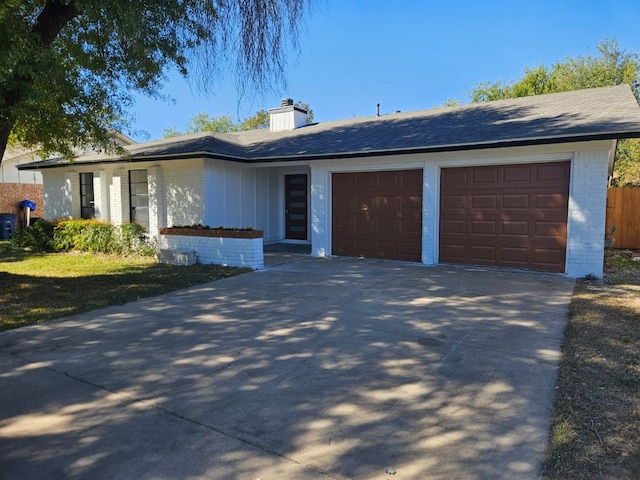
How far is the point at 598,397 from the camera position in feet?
11.4

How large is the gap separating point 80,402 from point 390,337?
10.2 ft

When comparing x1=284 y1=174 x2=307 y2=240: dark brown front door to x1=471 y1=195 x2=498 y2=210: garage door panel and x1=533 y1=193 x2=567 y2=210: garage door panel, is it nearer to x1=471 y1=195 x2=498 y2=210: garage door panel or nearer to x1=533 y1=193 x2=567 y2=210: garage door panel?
x1=471 y1=195 x2=498 y2=210: garage door panel

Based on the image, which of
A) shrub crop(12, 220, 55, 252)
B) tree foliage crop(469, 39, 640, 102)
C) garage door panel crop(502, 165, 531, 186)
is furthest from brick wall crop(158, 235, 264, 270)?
tree foliage crop(469, 39, 640, 102)

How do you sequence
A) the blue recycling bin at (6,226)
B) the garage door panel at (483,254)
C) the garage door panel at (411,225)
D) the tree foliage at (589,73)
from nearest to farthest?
the garage door panel at (483,254)
the garage door panel at (411,225)
the blue recycling bin at (6,226)
the tree foliage at (589,73)

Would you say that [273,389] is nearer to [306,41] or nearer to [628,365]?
[628,365]

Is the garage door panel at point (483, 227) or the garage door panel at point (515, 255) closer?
the garage door panel at point (515, 255)

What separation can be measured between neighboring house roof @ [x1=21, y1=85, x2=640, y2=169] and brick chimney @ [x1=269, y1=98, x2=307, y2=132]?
698 mm

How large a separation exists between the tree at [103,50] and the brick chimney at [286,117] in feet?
23.3

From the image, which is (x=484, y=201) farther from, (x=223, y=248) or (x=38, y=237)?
(x=38, y=237)

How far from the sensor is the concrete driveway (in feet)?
8.90

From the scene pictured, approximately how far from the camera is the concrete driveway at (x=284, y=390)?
8.90 ft

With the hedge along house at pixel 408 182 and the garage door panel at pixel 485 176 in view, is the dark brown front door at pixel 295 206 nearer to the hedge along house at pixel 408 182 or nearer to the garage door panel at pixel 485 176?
the hedge along house at pixel 408 182

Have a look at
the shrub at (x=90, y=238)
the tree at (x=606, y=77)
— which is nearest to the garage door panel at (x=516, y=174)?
the shrub at (x=90, y=238)

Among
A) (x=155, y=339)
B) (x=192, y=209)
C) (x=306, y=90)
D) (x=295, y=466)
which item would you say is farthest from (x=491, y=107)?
(x=295, y=466)
